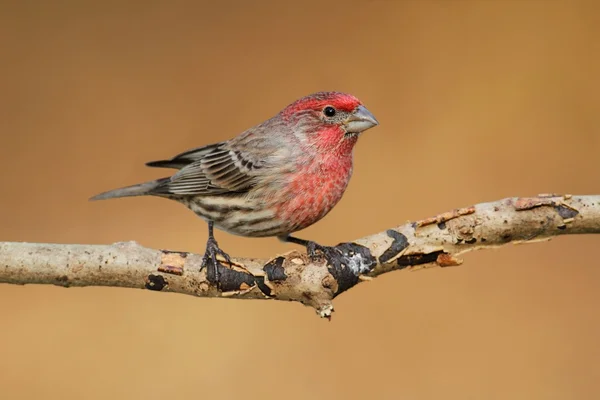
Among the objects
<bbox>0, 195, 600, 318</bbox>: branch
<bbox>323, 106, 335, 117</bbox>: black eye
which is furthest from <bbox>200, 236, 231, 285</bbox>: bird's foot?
<bbox>323, 106, 335, 117</bbox>: black eye

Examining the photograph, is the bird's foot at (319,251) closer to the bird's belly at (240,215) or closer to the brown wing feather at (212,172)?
the bird's belly at (240,215)

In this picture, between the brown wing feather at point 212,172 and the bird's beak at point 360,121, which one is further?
the brown wing feather at point 212,172

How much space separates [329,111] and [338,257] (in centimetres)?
41

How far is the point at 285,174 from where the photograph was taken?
182 cm

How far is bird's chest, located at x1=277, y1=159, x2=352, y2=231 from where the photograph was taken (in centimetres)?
178

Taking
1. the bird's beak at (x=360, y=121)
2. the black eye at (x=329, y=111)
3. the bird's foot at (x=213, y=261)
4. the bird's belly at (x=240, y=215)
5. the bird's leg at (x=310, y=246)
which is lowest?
the bird's foot at (x=213, y=261)

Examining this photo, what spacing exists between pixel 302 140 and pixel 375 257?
418 millimetres

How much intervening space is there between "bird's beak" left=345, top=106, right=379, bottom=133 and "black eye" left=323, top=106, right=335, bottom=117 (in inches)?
1.8

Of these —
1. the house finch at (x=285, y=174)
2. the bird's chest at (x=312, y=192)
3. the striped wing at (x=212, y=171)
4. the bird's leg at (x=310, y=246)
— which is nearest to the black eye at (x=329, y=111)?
the house finch at (x=285, y=174)

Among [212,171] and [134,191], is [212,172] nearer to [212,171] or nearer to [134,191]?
[212,171]

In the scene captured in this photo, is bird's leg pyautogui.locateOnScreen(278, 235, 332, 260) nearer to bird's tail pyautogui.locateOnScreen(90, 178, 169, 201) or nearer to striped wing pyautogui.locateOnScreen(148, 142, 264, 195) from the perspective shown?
striped wing pyautogui.locateOnScreen(148, 142, 264, 195)

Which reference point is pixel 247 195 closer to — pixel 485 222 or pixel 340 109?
pixel 340 109

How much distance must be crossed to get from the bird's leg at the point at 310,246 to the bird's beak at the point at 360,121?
31cm

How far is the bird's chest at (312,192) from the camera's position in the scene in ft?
5.85
